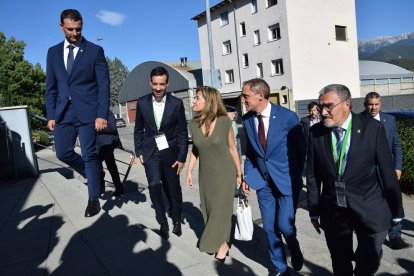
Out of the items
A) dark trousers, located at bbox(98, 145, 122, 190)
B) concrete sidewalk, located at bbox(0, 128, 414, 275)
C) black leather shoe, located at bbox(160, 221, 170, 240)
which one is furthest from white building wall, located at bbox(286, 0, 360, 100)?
black leather shoe, located at bbox(160, 221, 170, 240)

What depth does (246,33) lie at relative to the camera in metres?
33.5

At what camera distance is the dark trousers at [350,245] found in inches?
111

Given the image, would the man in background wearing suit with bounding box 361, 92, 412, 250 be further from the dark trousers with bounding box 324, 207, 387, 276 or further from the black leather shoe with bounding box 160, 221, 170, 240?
the black leather shoe with bounding box 160, 221, 170, 240

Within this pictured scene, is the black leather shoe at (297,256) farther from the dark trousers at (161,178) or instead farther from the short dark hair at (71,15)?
the short dark hair at (71,15)

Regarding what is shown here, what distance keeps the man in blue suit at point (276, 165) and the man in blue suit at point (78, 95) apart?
154 centimetres

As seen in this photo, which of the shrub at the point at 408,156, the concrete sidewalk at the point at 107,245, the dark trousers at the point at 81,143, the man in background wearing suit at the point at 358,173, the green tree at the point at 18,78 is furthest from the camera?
the green tree at the point at 18,78

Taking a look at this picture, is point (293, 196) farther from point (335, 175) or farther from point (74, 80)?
point (74, 80)

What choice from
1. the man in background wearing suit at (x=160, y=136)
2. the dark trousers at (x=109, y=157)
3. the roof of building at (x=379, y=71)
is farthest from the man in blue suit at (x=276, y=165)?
the roof of building at (x=379, y=71)

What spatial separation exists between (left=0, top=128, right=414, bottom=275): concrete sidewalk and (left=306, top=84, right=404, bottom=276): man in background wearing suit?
0.88 meters

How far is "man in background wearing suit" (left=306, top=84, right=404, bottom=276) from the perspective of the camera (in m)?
2.74

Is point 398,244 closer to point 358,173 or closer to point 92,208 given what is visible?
point 358,173

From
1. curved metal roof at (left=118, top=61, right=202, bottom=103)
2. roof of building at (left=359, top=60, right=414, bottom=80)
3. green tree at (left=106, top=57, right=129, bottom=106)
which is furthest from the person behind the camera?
green tree at (left=106, top=57, right=129, bottom=106)

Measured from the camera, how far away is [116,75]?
322ft

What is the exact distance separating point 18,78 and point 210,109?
102 ft
